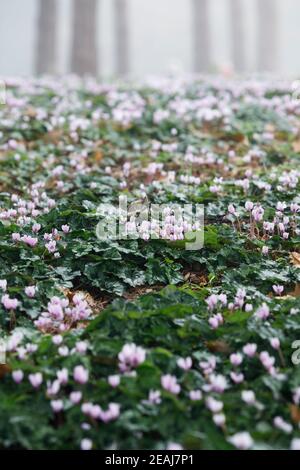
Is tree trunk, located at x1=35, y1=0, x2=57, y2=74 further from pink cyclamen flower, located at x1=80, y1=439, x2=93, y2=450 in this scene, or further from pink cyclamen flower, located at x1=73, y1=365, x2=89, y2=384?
pink cyclamen flower, located at x1=80, y1=439, x2=93, y2=450

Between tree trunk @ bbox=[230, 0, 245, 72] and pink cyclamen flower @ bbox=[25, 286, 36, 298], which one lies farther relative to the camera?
tree trunk @ bbox=[230, 0, 245, 72]

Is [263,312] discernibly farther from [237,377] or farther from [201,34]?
[201,34]

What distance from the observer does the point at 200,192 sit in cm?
651

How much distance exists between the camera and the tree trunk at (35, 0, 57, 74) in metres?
19.4

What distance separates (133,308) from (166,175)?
351 cm

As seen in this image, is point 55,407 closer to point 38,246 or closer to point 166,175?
point 38,246

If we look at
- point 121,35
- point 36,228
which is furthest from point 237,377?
point 121,35

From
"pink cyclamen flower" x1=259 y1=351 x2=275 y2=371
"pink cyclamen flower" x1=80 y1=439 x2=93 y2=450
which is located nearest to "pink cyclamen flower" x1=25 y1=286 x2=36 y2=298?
"pink cyclamen flower" x1=80 y1=439 x2=93 y2=450

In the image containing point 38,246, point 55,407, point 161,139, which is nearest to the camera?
point 55,407

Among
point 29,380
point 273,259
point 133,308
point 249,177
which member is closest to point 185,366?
point 133,308

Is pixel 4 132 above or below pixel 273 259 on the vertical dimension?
above

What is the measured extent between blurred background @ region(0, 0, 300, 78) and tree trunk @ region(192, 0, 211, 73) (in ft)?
0.13

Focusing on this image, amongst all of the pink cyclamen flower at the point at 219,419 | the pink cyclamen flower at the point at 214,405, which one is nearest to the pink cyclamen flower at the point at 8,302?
the pink cyclamen flower at the point at 214,405

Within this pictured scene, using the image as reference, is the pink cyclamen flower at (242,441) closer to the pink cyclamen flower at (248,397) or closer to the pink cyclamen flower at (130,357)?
the pink cyclamen flower at (248,397)
